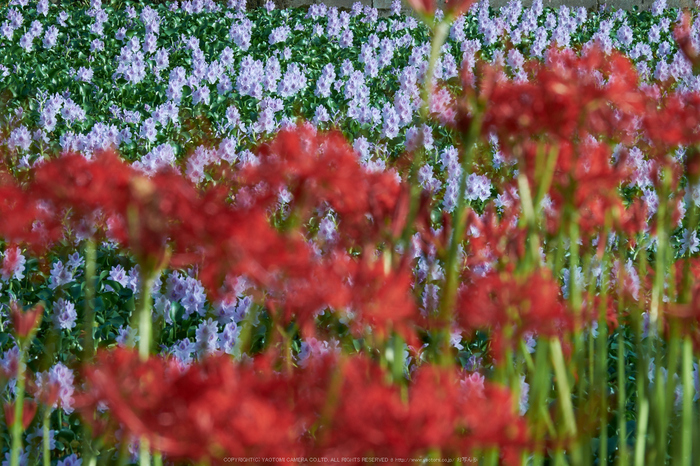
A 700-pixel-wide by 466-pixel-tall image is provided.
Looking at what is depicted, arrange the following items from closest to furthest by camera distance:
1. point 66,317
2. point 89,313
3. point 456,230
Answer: point 456,230 < point 89,313 < point 66,317

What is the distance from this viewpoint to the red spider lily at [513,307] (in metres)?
0.89

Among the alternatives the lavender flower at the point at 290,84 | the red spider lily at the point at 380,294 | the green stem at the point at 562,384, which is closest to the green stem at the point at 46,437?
the red spider lily at the point at 380,294

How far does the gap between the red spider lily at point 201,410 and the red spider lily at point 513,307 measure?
0.27m

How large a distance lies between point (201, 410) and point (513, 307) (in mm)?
400

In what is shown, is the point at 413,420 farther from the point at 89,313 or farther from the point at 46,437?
the point at 46,437

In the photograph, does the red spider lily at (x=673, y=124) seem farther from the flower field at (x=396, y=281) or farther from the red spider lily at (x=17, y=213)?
the red spider lily at (x=17, y=213)

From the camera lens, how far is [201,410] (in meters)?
0.69

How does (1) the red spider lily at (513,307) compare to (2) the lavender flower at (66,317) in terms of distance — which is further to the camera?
(2) the lavender flower at (66,317)

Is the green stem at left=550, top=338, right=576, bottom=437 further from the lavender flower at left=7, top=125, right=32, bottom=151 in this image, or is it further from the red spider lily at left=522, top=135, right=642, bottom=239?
the lavender flower at left=7, top=125, right=32, bottom=151

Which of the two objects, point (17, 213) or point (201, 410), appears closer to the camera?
point (201, 410)

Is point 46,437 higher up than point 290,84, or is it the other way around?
point 290,84

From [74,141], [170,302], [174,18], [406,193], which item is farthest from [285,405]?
[174,18]

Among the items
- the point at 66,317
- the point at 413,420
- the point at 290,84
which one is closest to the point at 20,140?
the point at 66,317

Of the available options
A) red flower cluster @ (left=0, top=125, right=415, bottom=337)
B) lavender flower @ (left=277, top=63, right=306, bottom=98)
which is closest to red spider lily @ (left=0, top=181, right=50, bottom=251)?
red flower cluster @ (left=0, top=125, right=415, bottom=337)
